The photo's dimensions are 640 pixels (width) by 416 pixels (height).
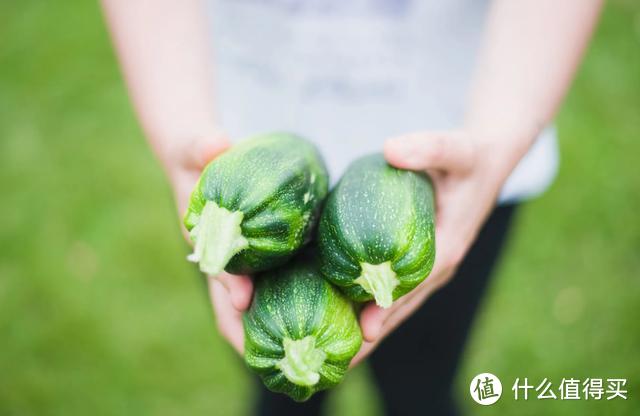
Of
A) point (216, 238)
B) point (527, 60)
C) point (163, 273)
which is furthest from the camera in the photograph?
point (163, 273)

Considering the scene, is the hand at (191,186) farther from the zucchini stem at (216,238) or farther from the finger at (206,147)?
the zucchini stem at (216,238)

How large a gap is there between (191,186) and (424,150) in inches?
35.8

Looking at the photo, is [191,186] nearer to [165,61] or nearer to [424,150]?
[165,61]

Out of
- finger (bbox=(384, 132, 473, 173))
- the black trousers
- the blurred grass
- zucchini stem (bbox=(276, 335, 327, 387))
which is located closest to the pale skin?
finger (bbox=(384, 132, 473, 173))

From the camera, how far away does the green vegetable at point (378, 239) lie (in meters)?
1.81

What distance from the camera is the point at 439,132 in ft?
6.55

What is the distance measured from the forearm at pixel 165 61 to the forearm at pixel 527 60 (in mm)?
1159

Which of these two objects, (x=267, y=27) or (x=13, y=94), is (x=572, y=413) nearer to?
(x=267, y=27)

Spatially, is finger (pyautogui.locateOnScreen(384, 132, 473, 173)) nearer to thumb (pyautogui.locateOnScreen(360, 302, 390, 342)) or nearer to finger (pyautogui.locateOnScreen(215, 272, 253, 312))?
thumb (pyautogui.locateOnScreen(360, 302, 390, 342))

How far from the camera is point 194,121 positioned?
2352mm

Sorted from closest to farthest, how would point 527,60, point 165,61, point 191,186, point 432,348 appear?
point 191,186
point 527,60
point 165,61
point 432,348

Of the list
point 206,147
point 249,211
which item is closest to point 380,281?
point 249,211

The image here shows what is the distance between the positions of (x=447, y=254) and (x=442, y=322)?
1.01 metres

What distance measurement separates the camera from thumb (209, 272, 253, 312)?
1.92 m
